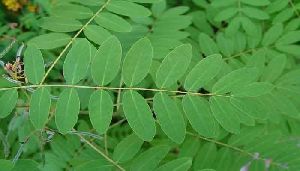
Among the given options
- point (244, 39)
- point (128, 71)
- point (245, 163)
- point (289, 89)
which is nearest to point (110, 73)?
point (128, 71)

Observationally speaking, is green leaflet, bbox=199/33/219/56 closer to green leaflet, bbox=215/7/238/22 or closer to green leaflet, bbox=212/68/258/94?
green leaflet, bbox=215/7/238/22

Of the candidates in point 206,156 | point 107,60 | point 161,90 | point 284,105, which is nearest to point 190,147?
point 206,156

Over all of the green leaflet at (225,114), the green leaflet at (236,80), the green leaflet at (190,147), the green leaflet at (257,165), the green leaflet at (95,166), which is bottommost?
the green leaflet at (257,165)

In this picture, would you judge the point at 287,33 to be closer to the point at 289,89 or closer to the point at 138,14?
the point at 289,89

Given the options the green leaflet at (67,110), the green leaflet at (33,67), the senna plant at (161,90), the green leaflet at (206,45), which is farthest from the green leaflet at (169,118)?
the green leaflet at (206,45)

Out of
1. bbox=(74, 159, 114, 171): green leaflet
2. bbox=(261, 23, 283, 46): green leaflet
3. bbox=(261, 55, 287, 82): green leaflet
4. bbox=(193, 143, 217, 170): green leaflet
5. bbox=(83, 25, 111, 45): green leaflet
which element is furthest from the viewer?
bbox=(261, 23, 283, 46): green leaflet

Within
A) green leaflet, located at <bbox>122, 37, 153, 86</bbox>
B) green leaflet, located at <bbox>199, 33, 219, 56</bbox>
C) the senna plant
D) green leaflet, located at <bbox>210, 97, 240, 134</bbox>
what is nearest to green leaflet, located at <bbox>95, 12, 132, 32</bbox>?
the senna plant

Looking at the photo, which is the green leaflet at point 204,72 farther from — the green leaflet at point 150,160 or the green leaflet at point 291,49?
the green leaflet at point 291,49
